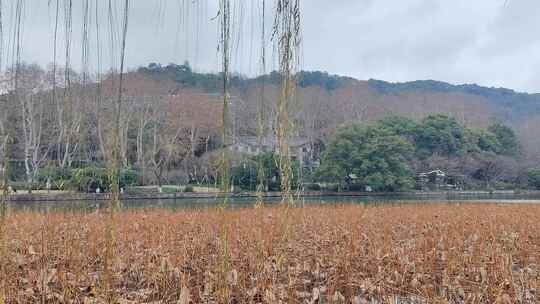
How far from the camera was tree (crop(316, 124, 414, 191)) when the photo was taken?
3105 cm

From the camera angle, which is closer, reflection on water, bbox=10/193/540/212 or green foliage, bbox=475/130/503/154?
reflection on water, bbox=10/193/540/212

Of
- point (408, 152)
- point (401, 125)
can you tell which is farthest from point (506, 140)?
point (408, 152)

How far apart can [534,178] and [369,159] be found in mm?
13674

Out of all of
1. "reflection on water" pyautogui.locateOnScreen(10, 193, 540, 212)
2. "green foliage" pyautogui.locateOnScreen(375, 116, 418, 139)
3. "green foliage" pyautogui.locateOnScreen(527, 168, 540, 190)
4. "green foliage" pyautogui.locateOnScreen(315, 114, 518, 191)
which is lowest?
"reflection on water" pyautogui.locateOnScreen(10, 193, 540, 212)

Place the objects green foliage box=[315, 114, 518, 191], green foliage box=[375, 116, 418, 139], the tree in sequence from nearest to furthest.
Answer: the tree < green foliage box=[315, 114, 518, 191] < green foliage box=[375, 116, 418, 139]

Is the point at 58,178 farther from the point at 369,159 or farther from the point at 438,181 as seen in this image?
the point at 438,181

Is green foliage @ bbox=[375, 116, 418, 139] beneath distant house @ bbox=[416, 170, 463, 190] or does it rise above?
above

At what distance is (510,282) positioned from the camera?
340 centimetres

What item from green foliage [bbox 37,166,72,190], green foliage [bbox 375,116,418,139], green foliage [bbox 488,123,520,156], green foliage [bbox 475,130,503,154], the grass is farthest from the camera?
green foliage [bbox 488,123,520,156]

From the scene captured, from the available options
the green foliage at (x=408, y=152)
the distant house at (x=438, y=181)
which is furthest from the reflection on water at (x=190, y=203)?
the distant house at (x=438, y=181)

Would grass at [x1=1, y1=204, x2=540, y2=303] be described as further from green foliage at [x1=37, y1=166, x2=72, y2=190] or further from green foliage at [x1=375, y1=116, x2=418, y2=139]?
green foliage at [x1=375, y1=116, x2=418, y2=139]

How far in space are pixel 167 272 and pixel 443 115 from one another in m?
37.3

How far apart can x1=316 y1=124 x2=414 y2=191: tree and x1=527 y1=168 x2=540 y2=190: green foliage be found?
10.3 meters

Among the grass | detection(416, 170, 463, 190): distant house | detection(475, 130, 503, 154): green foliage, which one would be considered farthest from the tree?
the grass
